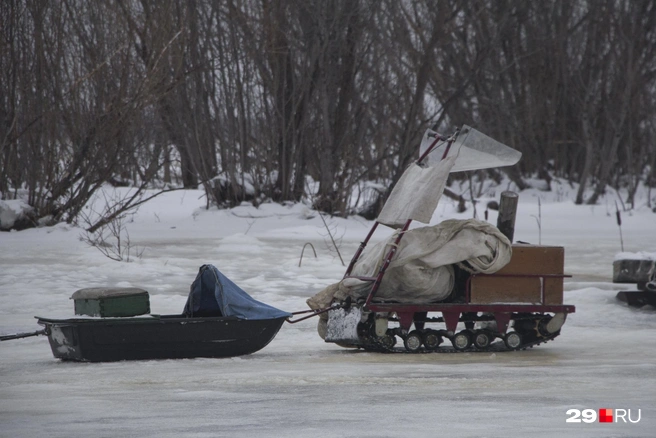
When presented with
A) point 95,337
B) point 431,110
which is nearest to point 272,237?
point 95,337

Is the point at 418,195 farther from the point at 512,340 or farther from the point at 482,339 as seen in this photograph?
the point at 512,340

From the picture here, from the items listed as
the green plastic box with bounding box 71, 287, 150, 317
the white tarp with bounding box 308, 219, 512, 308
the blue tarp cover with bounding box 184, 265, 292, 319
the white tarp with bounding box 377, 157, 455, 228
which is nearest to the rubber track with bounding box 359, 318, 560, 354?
the white tarp with bounding box 308, 219, 512, 308

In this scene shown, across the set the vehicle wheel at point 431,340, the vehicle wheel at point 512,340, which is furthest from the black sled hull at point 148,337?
the vehicle wheel at point 512,340

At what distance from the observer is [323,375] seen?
729cm

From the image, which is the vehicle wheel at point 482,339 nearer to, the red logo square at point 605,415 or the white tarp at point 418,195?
the white tarp at point 418,195

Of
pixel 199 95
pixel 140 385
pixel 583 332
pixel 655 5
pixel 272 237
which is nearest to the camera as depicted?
pixel 140 385

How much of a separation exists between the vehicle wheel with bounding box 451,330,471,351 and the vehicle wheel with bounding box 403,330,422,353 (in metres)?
0.32

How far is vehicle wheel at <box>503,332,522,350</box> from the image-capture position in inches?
353

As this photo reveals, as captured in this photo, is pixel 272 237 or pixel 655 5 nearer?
pixel 272 237

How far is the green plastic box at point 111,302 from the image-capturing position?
8.07 meters

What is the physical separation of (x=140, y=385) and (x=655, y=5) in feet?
108

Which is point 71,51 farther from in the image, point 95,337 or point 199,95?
A: point 95,337

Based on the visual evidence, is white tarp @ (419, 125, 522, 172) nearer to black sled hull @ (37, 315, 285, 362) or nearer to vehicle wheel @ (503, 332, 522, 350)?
vehicle wheel @ (503, 332, 522, 350)

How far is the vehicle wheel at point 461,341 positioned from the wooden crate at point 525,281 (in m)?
0.36
